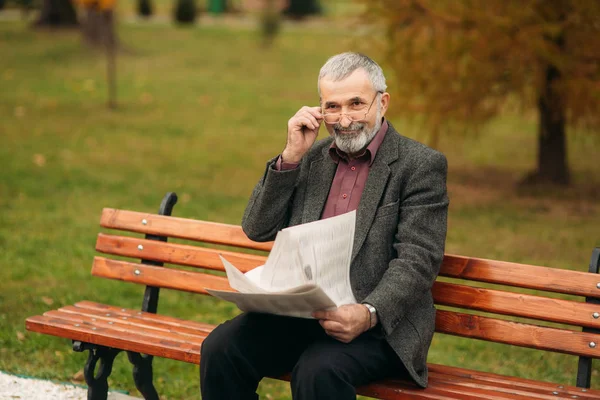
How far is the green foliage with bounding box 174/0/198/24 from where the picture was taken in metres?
26.0

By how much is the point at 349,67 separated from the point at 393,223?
2.14 feet

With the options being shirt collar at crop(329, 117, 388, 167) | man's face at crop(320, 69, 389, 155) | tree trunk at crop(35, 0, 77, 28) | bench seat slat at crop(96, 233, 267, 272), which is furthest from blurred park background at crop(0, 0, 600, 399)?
tree trunk at crop(35, 0, 77, 28)

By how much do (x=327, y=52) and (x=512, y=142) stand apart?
9.68 metres

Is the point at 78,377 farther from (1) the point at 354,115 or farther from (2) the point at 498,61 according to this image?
(2) the point at 498,61

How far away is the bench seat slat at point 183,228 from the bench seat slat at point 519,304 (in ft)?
2.96

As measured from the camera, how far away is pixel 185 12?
1031 inches

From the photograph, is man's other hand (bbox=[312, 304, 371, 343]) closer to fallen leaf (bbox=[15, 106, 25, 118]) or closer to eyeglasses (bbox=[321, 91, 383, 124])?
eyeglasses (bbox=[321, 91, 383, 124])

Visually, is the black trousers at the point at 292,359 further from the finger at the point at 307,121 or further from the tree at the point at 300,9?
the tree at the point at 300,9

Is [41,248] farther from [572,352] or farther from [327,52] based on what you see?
[327,52]

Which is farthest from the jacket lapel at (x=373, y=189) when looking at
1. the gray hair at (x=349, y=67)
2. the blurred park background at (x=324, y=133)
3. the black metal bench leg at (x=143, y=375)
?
the blurred park background at (x=324, y=133)

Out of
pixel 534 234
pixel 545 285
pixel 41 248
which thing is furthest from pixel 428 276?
pixel 534 234

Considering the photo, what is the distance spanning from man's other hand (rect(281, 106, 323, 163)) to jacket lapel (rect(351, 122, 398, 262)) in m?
0.28

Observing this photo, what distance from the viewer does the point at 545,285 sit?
3764 mm

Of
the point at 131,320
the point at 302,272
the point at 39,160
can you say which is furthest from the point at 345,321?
the point at 39,160
